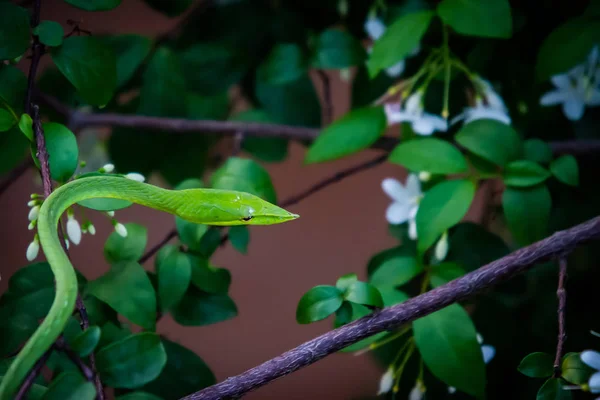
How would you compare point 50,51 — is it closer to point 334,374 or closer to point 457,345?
point 457,345

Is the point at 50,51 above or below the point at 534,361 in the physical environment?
above

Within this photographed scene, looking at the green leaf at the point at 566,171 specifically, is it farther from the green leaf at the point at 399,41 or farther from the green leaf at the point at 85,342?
the green leaf at the point at 85,342

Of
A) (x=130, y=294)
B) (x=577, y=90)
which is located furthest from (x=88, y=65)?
(x=577, y=90)

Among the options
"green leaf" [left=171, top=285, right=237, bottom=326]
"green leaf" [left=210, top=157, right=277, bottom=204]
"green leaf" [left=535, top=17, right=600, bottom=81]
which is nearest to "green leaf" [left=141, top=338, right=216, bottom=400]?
"green leaf" [left=171, top=285, right=237, bottom=326]

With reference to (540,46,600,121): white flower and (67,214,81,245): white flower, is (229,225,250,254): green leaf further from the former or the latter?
(540,46,600,121): white flower

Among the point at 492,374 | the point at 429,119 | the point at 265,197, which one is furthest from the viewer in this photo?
the point at 492,374

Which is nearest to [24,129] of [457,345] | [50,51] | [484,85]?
[50,51]
